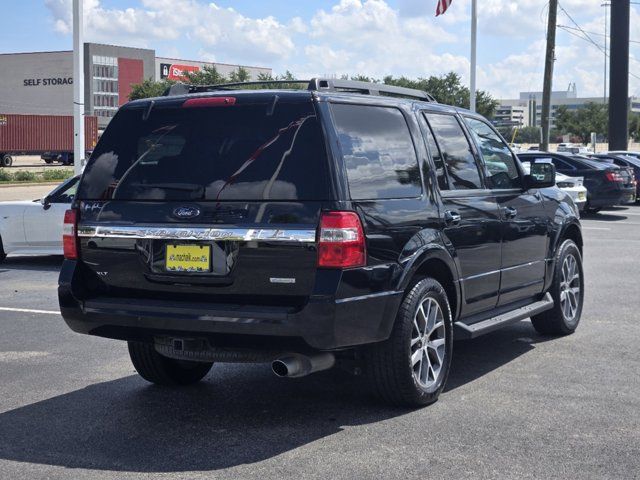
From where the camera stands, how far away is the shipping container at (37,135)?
69.4 m

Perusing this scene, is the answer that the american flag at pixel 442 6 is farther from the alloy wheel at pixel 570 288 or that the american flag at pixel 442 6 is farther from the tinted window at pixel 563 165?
the alloy wheel at pixel 570 288

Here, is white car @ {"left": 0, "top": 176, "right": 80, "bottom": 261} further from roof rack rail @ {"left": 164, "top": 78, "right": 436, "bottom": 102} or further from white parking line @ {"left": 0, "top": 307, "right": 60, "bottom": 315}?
roof rack rail @ {"left": 164, "top": 78, "right": 436, "bottom": 102}

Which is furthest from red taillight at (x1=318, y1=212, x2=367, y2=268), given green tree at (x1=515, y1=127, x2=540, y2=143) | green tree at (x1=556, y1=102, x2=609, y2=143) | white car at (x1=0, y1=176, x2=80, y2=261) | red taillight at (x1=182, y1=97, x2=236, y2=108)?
green tree at (x1=515, y1=127, x2=540, y2=143)

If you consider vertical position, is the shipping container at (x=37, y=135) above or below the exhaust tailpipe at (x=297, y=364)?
above

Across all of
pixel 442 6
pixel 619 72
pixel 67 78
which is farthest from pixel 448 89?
pixel 67 78

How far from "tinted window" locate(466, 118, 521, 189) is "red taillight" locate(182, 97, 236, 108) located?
226 cm

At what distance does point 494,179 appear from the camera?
7488 mm

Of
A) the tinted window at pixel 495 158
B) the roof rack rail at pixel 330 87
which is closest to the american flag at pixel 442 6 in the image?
the tinted window at pixel 495 158

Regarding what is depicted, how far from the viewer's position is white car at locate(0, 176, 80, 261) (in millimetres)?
14134

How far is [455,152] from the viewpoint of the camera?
700 centimetres

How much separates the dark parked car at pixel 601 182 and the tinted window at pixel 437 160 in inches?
714

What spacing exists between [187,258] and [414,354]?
1540 millimetres

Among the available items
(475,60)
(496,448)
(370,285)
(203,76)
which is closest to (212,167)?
(370,285)

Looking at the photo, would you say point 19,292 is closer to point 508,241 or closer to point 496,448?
point 508,241
